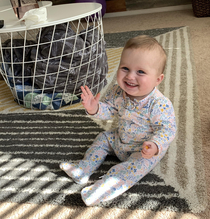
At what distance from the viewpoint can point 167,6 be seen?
3.06 metres

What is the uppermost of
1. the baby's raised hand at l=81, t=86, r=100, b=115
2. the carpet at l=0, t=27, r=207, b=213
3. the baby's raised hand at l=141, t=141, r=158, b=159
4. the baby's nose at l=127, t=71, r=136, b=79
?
the baby's nose at l=127, t=71, r=136, b=79

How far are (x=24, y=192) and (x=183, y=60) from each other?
1258mm

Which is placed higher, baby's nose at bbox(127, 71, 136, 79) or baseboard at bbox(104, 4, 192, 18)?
baby's nose at bbox(127, 71, 136, 79)

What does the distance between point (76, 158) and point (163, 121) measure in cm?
34

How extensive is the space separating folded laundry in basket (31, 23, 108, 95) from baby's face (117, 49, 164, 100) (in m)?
0.47

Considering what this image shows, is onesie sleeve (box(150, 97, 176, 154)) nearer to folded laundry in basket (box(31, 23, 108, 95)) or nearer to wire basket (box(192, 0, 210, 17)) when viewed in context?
folded laundry in basket (box(31, 23, 108, 95))

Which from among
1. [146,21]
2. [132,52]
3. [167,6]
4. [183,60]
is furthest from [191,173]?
[167,6]

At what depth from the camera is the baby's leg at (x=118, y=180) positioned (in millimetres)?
677

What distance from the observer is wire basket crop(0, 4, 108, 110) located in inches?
44.7

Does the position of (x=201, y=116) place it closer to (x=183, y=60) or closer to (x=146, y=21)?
(x=183, y=60)

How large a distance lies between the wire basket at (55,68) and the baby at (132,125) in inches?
15.7

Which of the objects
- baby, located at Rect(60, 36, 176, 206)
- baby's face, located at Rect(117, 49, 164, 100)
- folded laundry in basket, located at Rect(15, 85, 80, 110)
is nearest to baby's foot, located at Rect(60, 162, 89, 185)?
baby, located at Rect(60, 36, 176, 206)

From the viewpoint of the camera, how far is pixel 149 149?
0.66 m

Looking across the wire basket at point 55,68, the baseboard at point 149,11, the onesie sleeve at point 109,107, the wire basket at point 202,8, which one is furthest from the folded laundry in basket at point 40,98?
the baseboard at point 149,11
